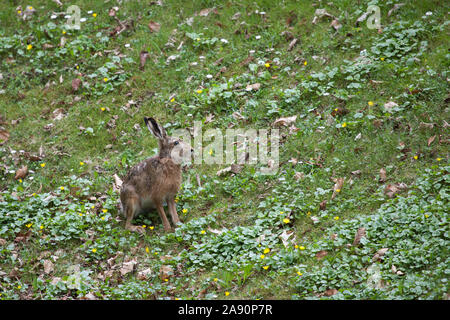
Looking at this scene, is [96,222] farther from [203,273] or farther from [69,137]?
[69,137]

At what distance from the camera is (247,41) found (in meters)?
12.0

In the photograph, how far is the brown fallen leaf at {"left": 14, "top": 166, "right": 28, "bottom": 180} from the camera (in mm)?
10047

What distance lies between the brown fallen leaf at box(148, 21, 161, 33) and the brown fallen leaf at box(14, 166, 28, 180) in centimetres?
445

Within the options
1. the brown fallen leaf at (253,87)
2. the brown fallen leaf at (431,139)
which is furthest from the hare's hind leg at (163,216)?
the brown fallen leaf at (431,139)

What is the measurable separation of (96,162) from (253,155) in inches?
111

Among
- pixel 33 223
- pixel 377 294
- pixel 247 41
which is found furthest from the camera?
pixel 247 41

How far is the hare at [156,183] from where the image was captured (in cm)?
852

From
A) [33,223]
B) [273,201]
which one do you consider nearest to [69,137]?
[33,223]

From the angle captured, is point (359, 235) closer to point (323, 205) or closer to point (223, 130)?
point (323, 205)

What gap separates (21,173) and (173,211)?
3196 millimetres

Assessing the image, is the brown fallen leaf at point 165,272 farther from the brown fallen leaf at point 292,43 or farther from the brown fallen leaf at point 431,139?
the brown fallen leaf at point 292,43
